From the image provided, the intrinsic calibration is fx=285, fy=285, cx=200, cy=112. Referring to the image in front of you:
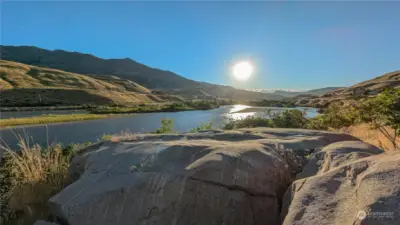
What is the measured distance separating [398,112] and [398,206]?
6.90m

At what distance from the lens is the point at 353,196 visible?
269 centimetres

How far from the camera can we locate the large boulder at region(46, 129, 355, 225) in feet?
12.0

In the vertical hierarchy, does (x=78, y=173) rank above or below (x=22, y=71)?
below

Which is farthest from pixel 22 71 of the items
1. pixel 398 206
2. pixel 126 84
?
pixel 398 206

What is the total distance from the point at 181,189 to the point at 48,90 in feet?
323

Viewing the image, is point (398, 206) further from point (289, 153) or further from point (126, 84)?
point (126, 84)

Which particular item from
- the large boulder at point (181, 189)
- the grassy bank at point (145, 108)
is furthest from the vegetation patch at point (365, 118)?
the grassy bank at point (145, 108)

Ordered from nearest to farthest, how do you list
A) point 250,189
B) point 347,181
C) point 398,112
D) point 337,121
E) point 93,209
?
point 347,181 < point 93,209 < point 250,189 < point 398,112 < point 337,121

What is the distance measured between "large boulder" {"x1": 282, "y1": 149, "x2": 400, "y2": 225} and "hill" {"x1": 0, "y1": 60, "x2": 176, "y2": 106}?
274 ft

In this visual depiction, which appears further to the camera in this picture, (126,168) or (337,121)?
(337,121)

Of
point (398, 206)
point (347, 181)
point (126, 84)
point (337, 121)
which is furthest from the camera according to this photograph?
point (126, 84)

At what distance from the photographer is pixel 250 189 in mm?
3920

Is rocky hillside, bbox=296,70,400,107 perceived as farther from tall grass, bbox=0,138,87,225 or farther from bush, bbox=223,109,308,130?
tall grass, bbox=0,138,87,225

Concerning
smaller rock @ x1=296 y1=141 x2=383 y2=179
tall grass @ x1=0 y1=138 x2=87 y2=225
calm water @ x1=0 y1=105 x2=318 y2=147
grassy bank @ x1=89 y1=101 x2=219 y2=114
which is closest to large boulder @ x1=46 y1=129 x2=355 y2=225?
smaller rock @ x1=296 y1=141 x2=383 y2=179
